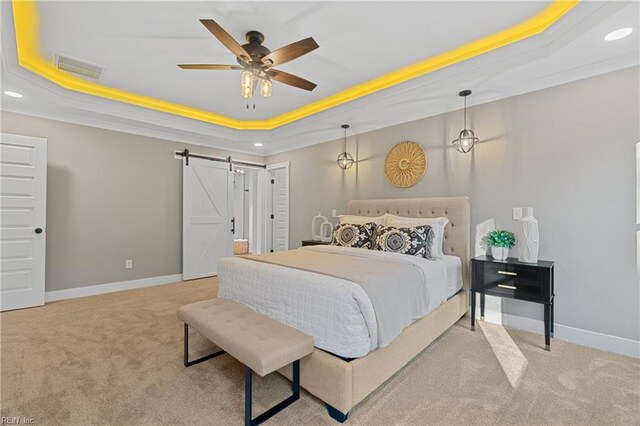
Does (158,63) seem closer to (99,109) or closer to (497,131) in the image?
(99,109)

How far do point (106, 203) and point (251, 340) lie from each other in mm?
3839

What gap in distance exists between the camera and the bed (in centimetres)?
169

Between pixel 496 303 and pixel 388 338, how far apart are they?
1.96m

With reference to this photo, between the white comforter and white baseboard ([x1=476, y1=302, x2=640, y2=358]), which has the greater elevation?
the white comforter

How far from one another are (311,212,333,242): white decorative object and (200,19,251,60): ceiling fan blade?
307 cm

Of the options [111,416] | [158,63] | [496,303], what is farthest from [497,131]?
[111,416]

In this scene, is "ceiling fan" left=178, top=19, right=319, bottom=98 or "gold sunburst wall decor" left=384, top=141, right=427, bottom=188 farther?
"gold sunburst wall decor" left=384, top=141, right=427, bottom=188

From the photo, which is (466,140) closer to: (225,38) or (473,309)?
(473,309)

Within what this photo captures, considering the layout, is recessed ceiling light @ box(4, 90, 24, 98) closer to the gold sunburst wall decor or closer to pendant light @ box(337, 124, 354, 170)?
pendant light @ box(337, 124, 354, 170)

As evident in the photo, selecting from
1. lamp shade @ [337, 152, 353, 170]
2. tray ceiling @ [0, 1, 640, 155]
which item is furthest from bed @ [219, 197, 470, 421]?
lamp shade @ [337, 152, 353, 170]

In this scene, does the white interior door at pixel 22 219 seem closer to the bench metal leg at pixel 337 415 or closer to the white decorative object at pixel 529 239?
the bench metal leg at pixel 337 415

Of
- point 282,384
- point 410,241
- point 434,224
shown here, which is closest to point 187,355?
point 282,384

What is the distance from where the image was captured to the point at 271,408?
175 centimetres

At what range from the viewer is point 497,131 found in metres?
3.17
